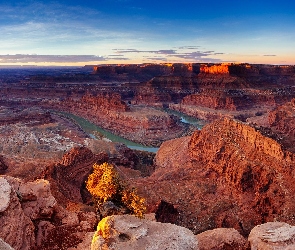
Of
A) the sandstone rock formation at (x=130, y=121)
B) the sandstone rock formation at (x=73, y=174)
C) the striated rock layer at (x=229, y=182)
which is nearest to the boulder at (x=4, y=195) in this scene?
the sandstone rock formation at (x=73, y=174)

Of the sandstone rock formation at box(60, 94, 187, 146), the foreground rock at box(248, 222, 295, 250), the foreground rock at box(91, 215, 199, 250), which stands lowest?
the sandstone rock formation at box(60, 94, 187, 146)

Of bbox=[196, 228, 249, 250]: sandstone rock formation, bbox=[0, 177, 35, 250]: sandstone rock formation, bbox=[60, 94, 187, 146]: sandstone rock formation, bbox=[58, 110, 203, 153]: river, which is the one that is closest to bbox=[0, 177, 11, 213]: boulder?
bbox=[0, 177, 35, 250]: sandstone rock formation

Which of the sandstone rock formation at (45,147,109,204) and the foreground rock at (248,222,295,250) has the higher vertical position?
the foreground rock at (248,222,295,250)

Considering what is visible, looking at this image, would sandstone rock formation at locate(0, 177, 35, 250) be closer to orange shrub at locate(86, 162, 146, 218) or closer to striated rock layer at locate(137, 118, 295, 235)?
orange shrub at locate(86, 162, 146, 218)

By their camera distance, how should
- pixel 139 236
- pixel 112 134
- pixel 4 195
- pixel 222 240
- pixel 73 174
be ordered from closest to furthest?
pixel 139 236, pixel 4 195, pixel 222 240, pixel 73 174, pixel 112 134

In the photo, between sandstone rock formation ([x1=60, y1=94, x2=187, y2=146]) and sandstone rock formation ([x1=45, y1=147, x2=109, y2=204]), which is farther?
sandstone rock formation ([x1=60, y1=94, x2=187, y2=146])

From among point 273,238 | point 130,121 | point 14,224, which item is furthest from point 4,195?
point 130,121

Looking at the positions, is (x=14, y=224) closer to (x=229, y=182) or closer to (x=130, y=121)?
(x=229, y=182)
